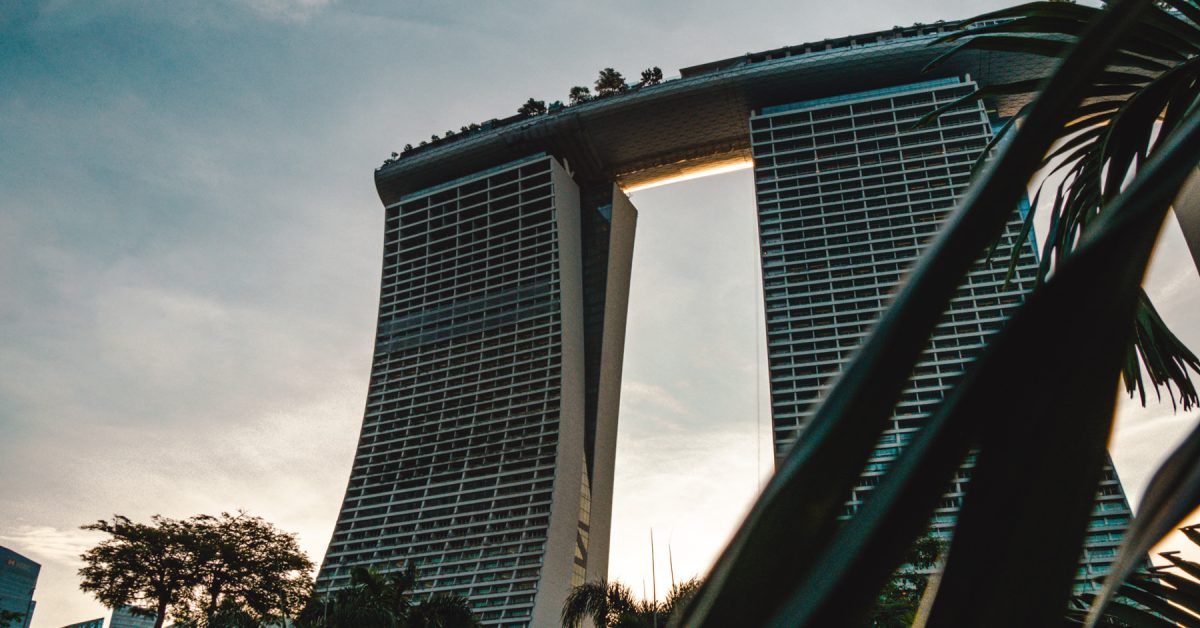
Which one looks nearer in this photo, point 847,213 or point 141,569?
point 141,569

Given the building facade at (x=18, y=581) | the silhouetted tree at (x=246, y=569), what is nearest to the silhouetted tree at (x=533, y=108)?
the silhouetted tree at (x=246, y=569)

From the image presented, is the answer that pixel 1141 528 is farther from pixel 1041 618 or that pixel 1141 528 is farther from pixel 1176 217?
pixel 1176 217

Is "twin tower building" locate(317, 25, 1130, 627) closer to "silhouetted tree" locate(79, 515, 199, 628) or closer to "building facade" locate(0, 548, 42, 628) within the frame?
"silhouetted tree" locate(79, 515, 199, 628)

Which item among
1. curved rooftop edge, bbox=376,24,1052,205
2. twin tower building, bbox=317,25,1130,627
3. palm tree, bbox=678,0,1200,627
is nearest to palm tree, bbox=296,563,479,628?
twin tower building, bbox=317,25,1130,627

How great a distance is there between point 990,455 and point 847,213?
187 feet

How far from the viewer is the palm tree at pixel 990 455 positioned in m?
0.77

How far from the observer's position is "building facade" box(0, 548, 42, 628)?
136m

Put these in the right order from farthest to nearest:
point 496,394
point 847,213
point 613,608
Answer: point 496,394 → point 847,213 → point 613,608

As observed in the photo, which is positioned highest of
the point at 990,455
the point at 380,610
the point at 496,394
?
the point at 496,394

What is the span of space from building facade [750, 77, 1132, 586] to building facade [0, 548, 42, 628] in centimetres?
13338

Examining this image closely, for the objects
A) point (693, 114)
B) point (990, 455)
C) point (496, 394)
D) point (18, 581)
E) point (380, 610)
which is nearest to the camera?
point (990, 455)

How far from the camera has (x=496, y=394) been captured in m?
58.8

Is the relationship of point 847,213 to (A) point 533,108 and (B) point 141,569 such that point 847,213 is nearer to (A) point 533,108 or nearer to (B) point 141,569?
(A) point 533,108

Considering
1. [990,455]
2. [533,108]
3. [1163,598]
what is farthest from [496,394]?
[990,455]
